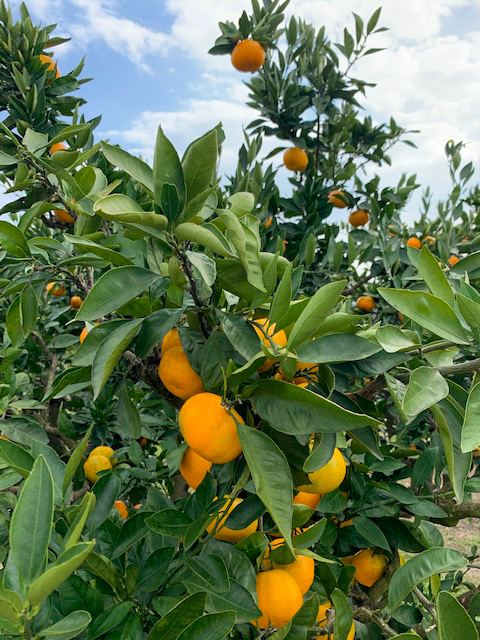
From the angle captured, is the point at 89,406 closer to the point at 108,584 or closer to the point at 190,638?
the point at 108,584

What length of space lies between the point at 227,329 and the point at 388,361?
231 mm

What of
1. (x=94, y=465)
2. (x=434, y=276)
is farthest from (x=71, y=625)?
(x=94, y=465)

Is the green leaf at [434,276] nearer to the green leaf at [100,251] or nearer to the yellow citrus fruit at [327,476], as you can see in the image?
the yellow citrus fruit at [327,476]

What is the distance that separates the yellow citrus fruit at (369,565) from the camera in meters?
1.19

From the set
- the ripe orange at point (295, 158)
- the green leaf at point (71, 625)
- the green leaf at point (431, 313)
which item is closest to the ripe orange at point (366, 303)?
the ripe orange at point (295, 158)

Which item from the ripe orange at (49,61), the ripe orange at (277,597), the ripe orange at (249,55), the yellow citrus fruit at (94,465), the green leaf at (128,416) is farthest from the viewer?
the ripe orange at (249,55)

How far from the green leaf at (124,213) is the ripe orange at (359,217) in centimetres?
234

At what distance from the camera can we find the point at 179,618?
642 mm

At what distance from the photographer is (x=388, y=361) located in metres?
0.72

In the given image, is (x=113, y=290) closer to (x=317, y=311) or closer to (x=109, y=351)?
(x=109, y=351)

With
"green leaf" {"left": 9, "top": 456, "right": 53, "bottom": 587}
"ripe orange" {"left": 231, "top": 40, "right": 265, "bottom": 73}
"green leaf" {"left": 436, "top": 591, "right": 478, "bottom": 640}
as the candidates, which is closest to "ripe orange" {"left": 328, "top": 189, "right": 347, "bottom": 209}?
"ripe orange" {"left": 231, "top": 40, "right": 265, "bottom": 73}

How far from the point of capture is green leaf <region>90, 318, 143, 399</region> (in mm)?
644

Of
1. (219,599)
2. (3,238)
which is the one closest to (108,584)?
(219,599)

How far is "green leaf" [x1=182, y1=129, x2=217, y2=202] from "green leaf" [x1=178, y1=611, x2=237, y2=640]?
0.53m
